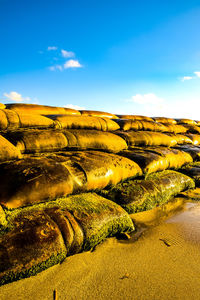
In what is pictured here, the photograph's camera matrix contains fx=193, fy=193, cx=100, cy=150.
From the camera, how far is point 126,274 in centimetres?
130

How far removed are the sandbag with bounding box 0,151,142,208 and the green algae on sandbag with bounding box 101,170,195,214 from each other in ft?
0.59

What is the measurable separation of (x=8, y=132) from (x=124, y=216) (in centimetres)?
190

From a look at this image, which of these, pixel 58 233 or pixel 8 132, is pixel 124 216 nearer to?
pixel 58 233

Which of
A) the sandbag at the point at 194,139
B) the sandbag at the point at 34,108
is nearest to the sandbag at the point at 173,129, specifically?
the sandbag at the point at 194,139

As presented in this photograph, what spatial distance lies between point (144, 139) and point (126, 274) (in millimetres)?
3289

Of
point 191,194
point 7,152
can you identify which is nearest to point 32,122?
point 7,152

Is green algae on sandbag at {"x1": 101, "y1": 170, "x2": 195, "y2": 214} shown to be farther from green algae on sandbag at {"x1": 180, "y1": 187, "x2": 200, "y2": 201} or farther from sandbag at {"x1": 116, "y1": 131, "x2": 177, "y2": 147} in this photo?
sandbag at {"x1": 116, "y1": 131, "x2": 177, "y2": 147}

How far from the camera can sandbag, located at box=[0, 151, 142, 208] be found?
1.63 metres

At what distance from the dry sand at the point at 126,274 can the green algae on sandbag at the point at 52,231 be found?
76mm

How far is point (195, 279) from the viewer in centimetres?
128

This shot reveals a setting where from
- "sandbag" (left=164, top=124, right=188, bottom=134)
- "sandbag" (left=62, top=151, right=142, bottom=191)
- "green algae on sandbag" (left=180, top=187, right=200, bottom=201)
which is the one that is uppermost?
"sandbag" (left=164, top=124, right=188, bottom=134)

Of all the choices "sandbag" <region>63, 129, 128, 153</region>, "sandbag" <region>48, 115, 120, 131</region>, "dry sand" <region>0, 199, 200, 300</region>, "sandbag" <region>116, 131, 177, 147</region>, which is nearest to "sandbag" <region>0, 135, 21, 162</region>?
"sandbag" <region>63, 129, 128, 153</region>

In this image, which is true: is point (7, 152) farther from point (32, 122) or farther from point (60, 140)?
point (32, 122)

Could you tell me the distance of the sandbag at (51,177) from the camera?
1629mm
